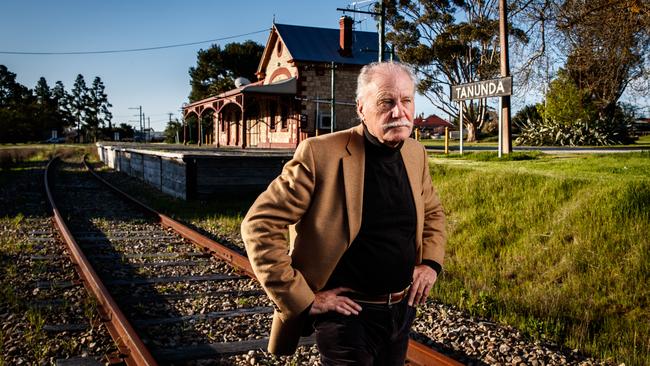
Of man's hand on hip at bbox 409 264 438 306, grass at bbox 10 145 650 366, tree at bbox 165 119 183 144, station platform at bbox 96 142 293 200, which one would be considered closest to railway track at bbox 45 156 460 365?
grass at bbox 10 145 650 366

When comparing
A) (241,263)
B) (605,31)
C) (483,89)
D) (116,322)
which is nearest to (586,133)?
(483,89)

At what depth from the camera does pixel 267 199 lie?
2.12 metres

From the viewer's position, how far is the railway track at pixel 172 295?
164 inches

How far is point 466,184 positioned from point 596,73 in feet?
19.9

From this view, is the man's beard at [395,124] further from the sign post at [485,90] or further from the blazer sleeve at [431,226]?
the sign post at [485,90]

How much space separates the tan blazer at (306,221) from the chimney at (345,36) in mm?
29870

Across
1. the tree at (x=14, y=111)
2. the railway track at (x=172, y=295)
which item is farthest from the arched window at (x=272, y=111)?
the tree at (x=14, y=111)

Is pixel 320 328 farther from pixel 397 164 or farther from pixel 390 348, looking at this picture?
pixel 397 164

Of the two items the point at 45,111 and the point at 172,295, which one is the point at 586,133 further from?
the point at 45,111

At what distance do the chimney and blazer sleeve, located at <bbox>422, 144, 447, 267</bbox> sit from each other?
29520 millimetres

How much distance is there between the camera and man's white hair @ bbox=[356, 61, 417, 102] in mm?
2277

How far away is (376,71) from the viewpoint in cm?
229

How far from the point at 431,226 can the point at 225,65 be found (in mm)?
66770

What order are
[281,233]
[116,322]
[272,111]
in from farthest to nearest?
1. [272,111]
2. [116,322]
3. [281,233]
